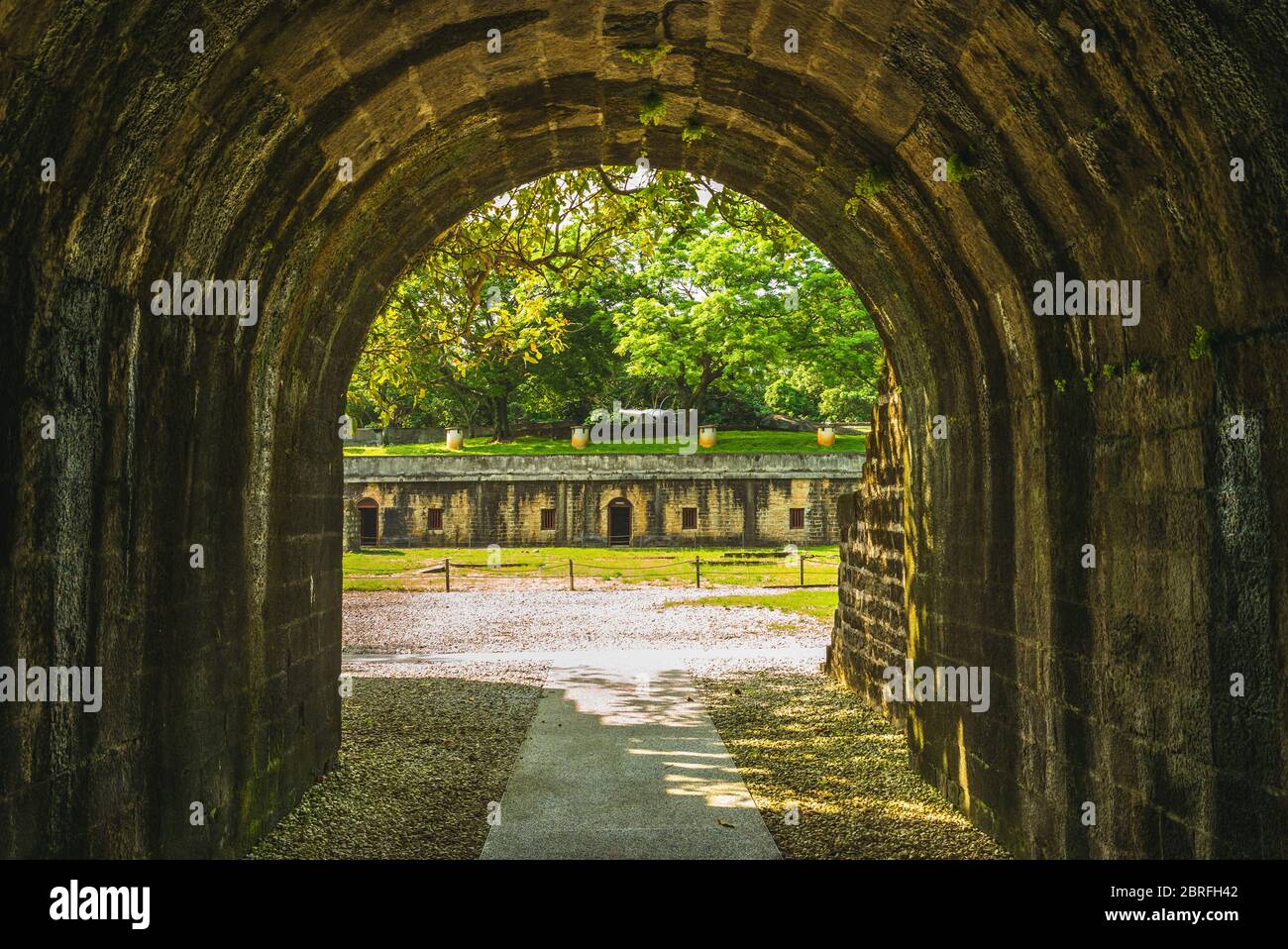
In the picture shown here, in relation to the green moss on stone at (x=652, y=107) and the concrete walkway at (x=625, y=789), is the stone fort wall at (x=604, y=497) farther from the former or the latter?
the green moss on stone at (x=652, y=107)

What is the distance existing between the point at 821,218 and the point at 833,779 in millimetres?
4279

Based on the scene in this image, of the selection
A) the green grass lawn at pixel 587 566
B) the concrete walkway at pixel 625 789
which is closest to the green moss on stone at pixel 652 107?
the concrete walkway at pixel 625 789

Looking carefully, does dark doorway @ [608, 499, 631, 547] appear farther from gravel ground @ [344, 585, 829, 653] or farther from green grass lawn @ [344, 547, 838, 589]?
gravel ground @ [344, 585, 829, 653]

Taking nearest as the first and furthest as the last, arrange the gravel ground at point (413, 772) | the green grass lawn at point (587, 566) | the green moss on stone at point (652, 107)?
the gravel ground at point (413, 772)
the green moss on stone at point (652, 107)
the green grass lawn at point (587, 566)

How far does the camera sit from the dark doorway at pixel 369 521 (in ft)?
134

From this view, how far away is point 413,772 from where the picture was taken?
7.70 m

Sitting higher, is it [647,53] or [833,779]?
[647,53]

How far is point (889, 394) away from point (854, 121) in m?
3.57

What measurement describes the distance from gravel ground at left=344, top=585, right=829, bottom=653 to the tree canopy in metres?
4.10

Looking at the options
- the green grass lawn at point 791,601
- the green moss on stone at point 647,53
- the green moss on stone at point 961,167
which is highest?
the green moss on stone at point 647,53

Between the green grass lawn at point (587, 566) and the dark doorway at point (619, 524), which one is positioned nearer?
the green grass lawn at point (587, 566)

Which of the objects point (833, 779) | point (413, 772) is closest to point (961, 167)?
point (833, 779)

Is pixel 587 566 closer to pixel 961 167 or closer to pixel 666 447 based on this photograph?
pixel 666 447

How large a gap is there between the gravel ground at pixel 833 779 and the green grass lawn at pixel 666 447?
29577 mm
